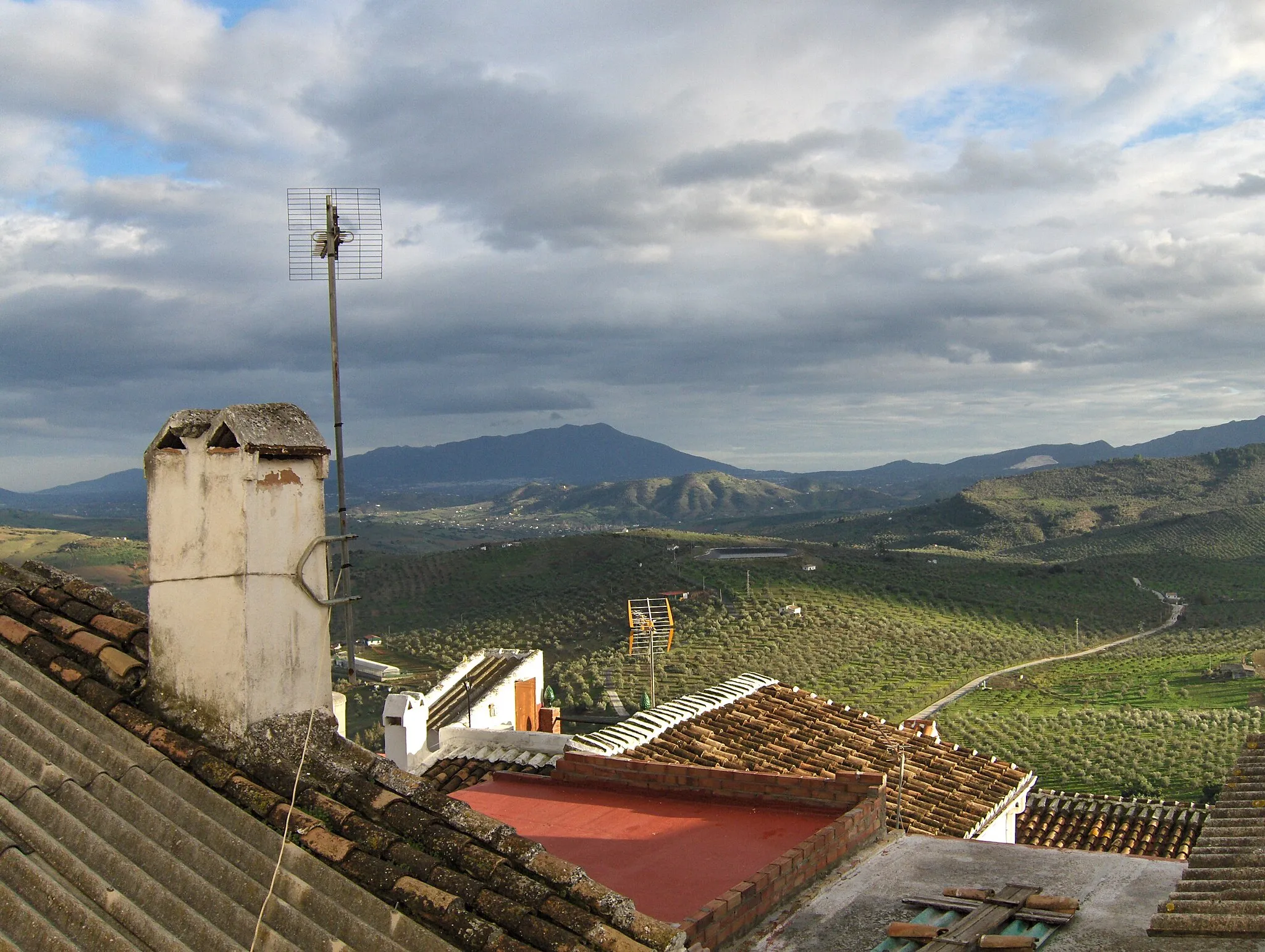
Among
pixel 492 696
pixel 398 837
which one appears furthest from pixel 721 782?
pixel 492 696

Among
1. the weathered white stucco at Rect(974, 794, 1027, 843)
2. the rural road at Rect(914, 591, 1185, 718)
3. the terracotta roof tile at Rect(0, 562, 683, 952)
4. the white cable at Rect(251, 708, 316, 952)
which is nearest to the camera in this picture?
the white cable at Rect(251, 708, 316, 952)

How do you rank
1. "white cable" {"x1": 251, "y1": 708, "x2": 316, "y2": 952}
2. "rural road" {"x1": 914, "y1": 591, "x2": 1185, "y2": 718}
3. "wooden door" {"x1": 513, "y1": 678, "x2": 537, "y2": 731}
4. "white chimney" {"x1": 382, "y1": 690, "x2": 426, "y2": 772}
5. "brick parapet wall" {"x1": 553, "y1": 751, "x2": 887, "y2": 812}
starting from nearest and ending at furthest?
"white cable" {"x1": 251, "y1": 708, "x2": 316, "y2": 952} < "brick parapet wall" {"x1": 553, "y1": 751, "x2": 887, "y2": 812} < "white chimney" {"x1": 382, "y1": 690, "x2": 426, "y2": 772} < "wooden door" {"x1": 513, "y1": 678, "x2": 537, "y2": 731} < "rural road" {"x1": 914, "y1": 591, "x2": 1185, "y2": 718}

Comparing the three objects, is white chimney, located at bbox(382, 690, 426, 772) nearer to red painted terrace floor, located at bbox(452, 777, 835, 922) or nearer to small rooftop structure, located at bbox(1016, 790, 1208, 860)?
red painted terrace floor, located at bbox(452, 777, 835, 922)

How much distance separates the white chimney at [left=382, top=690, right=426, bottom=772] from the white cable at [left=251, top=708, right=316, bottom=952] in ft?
26.7

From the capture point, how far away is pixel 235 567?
4375mm

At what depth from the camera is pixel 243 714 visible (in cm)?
439

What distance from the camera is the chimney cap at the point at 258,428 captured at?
437 centimetres

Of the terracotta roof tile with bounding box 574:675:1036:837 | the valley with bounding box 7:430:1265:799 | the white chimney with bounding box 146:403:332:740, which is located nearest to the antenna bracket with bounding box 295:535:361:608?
the white chimney with bounding box 146:403:332:740

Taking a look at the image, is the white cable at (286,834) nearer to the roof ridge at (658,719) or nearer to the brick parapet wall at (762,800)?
the brick parapet wall at (762,800)

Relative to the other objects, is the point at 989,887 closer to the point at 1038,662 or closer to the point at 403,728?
the point at 403,728

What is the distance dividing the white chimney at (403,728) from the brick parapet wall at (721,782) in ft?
8.80

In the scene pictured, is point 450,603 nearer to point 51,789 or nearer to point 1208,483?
point 51,789

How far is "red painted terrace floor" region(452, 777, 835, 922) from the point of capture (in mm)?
7473

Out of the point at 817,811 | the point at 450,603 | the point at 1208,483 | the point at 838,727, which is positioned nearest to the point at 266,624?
the point at 817,811
